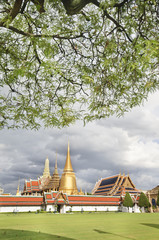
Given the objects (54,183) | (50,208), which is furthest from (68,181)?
(50,208)

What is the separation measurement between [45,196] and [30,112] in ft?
104

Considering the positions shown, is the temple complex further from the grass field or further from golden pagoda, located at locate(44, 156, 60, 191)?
the grass field

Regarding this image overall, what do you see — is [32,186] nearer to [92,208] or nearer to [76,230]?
[92,208]

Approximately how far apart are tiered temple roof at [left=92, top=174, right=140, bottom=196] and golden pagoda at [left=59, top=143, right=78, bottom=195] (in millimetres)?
6365

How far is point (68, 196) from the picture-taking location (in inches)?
1407

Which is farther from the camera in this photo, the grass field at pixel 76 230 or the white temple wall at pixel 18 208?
the white temple wall at pixel 18 208

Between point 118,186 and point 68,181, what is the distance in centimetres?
1065

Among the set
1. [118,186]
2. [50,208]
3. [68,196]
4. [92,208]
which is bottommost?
[92,208]

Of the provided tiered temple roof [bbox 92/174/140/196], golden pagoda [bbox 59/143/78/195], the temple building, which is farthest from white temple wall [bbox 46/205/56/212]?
tiered temple roof [bbox 92/174/140/196]

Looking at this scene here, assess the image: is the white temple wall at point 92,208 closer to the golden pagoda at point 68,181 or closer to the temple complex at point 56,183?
the golden pagoda at point 68,181

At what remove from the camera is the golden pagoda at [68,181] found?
43.7m

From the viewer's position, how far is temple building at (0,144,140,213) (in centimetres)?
3303

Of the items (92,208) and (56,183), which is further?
(56,183)

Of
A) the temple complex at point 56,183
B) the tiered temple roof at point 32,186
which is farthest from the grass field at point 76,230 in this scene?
the tiered temple roof at point 32,186
